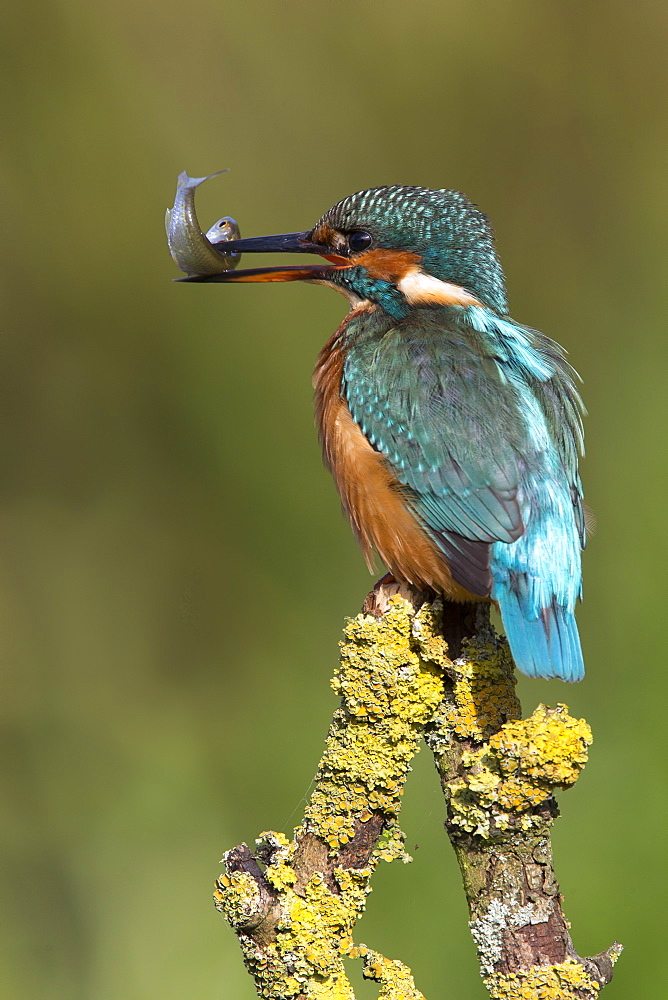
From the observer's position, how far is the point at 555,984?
1543 millimetres

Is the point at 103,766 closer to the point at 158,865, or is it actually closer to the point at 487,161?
the point at 158,865

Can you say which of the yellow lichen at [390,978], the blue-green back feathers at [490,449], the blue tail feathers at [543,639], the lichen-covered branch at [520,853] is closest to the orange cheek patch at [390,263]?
the blue-green back feathers at [490,449]

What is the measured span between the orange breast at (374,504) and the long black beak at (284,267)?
0.24 m

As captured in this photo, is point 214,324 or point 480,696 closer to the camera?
point 480,696

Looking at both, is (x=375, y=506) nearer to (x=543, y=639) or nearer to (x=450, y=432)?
(x=450, y=432)

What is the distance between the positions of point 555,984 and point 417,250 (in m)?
1.36

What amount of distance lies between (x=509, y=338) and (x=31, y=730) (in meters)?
1.63

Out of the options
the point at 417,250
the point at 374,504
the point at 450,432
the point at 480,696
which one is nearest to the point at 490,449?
the point at 450,432

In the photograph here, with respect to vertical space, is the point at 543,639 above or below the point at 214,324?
below

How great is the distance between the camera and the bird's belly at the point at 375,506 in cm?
192

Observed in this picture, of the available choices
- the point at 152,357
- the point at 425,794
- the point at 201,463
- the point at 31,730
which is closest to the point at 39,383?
the point at 152,357

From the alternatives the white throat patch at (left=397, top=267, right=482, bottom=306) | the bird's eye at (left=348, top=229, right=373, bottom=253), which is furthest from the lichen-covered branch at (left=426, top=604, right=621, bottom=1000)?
the bird's eye at (left=348, top=229, right=373, bottom=253)

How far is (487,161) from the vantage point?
9.78ft

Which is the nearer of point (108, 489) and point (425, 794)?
point (425, 794)
